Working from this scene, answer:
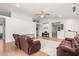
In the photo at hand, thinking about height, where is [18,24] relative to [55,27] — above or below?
above

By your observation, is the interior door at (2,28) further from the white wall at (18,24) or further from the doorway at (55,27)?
the doorway at (55,27)

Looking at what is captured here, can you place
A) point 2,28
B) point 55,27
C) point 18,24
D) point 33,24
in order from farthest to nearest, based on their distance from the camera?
1. point 55,27
2. point 33,24
3. point 18,24
4. point 2,28

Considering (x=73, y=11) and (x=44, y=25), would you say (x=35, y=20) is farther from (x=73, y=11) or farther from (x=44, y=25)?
(x=73, y=11)

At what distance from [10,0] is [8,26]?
1432mm

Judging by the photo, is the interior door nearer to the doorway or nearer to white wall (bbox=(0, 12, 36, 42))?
white wall (bbox=(0, 12, 36, 42))

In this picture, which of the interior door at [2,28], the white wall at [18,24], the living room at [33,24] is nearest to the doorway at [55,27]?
the living room at [33,24]

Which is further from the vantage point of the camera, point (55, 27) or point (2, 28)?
point (55, 27)

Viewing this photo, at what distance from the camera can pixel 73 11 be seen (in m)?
2.83

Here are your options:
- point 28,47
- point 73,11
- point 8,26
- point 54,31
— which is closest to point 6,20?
point 8,26

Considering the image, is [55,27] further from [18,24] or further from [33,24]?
[18,24]

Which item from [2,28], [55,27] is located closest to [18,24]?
[2,28]

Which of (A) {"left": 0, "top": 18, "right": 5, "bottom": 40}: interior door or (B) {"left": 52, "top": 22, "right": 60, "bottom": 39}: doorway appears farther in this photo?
(B) {"left": 52, "top": 22, "right": 60, "bottom": 39}: doorway

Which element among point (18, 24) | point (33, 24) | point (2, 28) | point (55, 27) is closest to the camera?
point (2, 28)

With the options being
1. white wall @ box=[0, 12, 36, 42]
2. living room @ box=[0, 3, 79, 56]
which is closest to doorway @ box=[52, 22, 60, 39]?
living room @ box=[0, 3, 79, 56]
